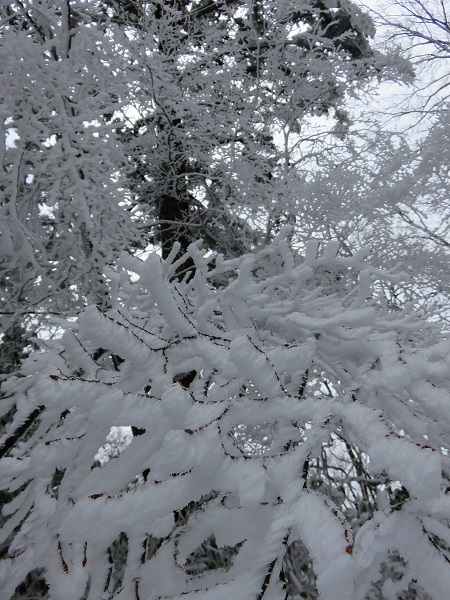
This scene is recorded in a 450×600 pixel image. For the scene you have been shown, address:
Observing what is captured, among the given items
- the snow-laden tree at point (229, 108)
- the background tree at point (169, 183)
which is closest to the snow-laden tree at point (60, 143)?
the background tree at point (169, 183)

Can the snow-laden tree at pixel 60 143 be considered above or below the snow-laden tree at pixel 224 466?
above

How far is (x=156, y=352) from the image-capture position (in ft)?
3.76

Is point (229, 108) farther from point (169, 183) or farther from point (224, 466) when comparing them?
point (224, 466)

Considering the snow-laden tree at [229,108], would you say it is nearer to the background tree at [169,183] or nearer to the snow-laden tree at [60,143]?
the background tree at [169,183]

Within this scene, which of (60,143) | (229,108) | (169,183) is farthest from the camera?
(169,183)

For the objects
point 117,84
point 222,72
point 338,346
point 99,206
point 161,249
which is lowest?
point 338,346

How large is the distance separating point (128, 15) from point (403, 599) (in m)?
9.92

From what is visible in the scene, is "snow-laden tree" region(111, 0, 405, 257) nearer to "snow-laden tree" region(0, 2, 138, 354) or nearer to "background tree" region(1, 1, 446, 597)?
"background tree" region(1, 1, 446, 597)

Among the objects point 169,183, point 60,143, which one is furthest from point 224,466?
point 169,183

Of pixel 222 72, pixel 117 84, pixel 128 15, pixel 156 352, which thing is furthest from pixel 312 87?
pixel 156 352

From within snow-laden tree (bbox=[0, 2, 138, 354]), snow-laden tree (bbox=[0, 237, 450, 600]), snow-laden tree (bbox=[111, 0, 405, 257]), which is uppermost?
snow-laden tree (bbox=[111, 0, 405, 257])

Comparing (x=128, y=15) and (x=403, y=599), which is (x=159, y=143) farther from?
(x=403, y=599)

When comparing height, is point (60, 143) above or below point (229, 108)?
below

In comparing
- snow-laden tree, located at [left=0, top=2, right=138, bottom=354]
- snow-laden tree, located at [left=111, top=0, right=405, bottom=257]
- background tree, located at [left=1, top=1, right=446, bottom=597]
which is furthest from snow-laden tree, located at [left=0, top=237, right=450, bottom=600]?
snow-laden tree, located at [left=111, top=0, right=405, bottom=257]
